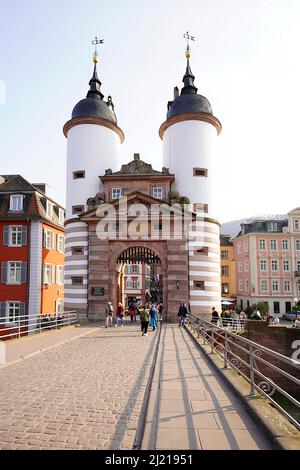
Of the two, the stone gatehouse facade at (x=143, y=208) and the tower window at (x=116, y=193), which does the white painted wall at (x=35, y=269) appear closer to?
the stone gatehouse facade at (x=143, y=208)

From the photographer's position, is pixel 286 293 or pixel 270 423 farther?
pixel 286 293

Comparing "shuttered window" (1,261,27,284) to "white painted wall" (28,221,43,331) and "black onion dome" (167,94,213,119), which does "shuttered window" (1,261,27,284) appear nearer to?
"white painted wall" (28,221,43,331)

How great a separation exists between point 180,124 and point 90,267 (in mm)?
13248

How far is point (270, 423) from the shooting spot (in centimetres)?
491

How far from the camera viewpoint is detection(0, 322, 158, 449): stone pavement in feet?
15.9

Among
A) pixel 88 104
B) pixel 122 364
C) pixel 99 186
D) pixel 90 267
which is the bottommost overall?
pixel 122 364

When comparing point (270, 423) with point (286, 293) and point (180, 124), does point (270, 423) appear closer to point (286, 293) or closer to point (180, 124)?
point (180, 124)

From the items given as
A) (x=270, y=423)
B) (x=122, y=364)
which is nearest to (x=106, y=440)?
(x=270, y=423)

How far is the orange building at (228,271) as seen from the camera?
2361 inches

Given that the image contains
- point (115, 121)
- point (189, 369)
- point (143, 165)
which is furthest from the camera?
point (115, 121)

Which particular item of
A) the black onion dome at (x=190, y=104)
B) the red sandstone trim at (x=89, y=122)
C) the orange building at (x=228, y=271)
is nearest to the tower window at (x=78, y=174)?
the red sandstone trim at (x=89, y=122)

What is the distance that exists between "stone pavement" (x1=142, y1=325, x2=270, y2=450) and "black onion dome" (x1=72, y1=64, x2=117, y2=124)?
24602 mm

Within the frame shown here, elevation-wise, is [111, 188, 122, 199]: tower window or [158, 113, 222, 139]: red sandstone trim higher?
[158, 113, 222, 139]: red sandstone trim

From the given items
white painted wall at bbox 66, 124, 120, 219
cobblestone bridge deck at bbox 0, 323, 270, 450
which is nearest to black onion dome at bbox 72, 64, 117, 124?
white painted wall at bbox 66, 124, 120, 219
